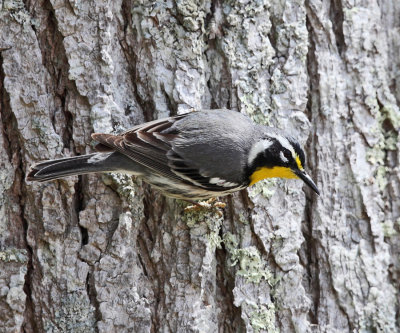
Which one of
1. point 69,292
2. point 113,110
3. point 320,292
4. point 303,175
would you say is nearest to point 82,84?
point 113,110

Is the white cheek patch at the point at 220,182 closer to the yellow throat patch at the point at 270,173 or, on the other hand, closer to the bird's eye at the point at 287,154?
the yellow throat patch at the point at 270,173

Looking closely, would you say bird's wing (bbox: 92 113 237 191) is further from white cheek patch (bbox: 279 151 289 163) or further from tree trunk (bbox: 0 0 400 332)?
white cheek patch (bbox: 279 151 289 163)

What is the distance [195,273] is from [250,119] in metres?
1.04

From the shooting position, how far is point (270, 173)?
3.75 m

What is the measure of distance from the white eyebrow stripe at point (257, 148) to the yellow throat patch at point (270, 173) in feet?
0.31

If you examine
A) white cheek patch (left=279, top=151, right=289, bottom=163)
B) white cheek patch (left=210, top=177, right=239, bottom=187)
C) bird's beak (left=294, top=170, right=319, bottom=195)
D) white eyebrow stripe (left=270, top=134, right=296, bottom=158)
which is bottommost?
bird's beak (left=294, top=170, right=319, bottom=195)

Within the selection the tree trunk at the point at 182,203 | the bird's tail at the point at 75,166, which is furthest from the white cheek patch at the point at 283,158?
the bird's tail at the point at 75,166

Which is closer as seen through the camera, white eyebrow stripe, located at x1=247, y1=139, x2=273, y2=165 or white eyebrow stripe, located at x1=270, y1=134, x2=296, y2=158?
white eyebrow stripe, located at x1=270, y1=134, x2=296, y2=158

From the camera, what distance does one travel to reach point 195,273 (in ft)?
11.5

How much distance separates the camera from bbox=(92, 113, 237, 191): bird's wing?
11.5 ft

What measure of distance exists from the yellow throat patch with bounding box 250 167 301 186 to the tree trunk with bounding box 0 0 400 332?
73mm

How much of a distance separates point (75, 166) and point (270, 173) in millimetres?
1243

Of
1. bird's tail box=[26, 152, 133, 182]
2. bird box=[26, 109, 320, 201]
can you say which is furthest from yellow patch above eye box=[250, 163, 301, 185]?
bird's tail box=[26, 152, 133, 182]

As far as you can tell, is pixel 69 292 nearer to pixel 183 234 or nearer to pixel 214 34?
pixel 183 234
